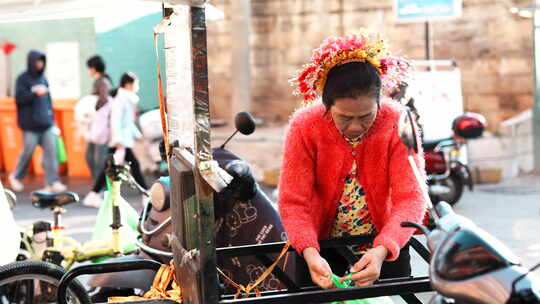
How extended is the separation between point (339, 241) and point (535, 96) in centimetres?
849

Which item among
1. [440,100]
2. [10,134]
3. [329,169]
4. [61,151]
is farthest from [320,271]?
[10,134]

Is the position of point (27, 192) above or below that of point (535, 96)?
below

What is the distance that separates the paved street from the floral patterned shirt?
374cm

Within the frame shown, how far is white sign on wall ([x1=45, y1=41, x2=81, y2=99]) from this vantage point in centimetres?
1354

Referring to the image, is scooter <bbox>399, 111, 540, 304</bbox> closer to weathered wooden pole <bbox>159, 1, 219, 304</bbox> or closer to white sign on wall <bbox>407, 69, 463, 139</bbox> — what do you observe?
weathered wooden pole <bbox>159, 1, 219, 304</bbox>

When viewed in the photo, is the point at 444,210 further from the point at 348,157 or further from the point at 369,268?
the point at 348,157

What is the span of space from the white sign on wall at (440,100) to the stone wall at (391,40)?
2298 millimetres

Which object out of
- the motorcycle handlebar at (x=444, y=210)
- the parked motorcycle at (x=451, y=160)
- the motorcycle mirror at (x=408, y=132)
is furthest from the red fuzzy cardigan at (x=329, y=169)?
the parked motorcycle at (x=451, y=160)

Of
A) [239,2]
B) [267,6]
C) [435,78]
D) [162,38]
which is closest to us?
[162,38]

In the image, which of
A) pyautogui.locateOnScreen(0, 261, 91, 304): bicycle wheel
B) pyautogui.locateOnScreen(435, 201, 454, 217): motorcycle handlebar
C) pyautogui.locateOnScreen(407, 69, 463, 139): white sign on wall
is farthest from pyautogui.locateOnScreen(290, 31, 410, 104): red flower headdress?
pyautogui.locateOnScreen(407, 69, 463, 139): white sign on wall

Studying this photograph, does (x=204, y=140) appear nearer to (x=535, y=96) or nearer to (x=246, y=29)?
(x=535, y=96)

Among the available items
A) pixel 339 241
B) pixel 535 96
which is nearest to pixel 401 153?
pixel 339 241

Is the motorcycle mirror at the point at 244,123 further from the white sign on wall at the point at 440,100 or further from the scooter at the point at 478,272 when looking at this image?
the white sign on wall at the point at 440,100

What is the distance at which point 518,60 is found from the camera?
1143 cm
